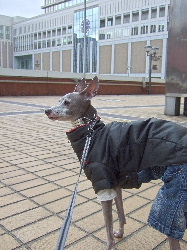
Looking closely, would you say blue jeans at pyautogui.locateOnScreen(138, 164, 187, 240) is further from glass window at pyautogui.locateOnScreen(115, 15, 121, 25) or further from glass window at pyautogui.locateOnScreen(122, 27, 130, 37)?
glass window at pyautogui.locateOnScreen(115, 15, 121, 25)

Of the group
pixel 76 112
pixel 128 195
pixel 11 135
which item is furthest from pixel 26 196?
pixel 11 135

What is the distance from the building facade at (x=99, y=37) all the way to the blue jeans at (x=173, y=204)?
58224 millimetres

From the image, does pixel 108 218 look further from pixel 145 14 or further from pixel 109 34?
pixel 109 34

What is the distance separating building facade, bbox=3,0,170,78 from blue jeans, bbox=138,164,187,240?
191 feet

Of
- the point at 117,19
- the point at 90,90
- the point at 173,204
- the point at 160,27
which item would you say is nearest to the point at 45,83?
the point at 90,90

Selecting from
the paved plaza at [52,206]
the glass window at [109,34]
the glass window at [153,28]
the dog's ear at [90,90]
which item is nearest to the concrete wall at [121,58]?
the glass window at [109,34]

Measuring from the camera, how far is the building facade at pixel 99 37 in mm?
58875

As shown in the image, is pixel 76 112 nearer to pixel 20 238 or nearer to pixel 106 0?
pixel 20 238

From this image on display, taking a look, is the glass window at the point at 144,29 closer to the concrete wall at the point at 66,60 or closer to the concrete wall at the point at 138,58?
the concrete wall at the point at 138,58

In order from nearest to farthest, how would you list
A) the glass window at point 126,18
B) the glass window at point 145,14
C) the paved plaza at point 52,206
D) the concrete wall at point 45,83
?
the paved plaza at point 52,206, the concrete wall at point 45,83, the glass window at point 145,14, the glass window at point 126,18

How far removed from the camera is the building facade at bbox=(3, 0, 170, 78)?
5888cm

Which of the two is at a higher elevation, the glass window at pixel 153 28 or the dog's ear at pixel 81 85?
the glass window at pixel 153 28

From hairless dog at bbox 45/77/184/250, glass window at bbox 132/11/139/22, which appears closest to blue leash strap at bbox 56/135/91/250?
hairless dog at bbox 45/77/184/250

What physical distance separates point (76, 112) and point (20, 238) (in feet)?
3.74
